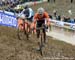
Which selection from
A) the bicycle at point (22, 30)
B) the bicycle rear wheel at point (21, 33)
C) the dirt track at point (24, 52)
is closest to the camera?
the dirt track at point (24, 52)

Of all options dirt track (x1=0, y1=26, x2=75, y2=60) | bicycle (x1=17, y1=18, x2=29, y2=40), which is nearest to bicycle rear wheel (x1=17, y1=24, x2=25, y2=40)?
bicycle (x1=17, y1=18, x2=29, y2=40)

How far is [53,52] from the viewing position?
1397 centimetres

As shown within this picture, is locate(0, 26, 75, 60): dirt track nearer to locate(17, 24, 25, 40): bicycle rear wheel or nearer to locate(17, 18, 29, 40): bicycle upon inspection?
locate(17, 18, 29, 40): bicycle

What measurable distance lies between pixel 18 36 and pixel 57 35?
876 centimetres

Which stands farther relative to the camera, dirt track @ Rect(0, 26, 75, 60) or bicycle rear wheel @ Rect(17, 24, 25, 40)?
bicycle rear wheel @ Rect(17, 24, 25, 40)

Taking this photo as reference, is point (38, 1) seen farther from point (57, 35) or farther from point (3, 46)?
point (3, 46)

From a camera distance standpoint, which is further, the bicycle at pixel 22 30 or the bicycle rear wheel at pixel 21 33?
the bicycle rear wheel at pixel 21 33

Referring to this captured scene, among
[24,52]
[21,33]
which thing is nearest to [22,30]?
[21,33]

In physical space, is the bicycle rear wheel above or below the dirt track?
above

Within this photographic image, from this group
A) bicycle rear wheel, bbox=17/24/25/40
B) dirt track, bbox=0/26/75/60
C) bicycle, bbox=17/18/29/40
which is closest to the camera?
dirt track, bbox=0/26/75/60

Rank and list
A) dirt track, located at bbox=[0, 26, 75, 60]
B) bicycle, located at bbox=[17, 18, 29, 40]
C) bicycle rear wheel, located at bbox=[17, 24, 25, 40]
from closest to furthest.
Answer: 1. dirt track, located at bbox=[0, 26, 75, 60]
2. bicycle, located at bbox=[17, 18, 29, 40]
3. bicycle rear wheel, located at bbox=[17, 24, 25, 40]

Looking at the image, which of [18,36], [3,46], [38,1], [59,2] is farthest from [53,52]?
[38,1]

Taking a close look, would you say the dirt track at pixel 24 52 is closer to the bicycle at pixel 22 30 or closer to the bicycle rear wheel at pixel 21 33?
the bicycle at pixel 22 30

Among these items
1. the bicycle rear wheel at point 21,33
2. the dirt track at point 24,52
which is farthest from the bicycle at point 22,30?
the dirt track at point 24,52
